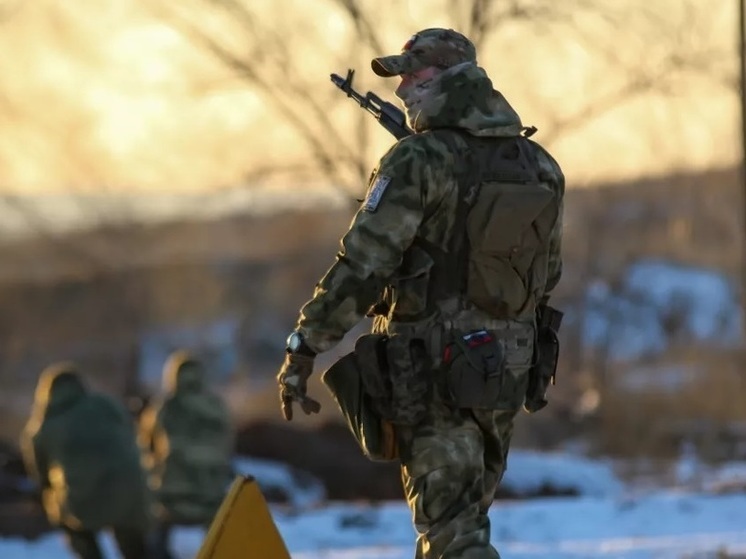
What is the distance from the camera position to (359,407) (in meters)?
6.04

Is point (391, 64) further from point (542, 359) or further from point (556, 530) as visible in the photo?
point (556, 530)

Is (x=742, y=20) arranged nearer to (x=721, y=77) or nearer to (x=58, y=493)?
(x=58, y=493)

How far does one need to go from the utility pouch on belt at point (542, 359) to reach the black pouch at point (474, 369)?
293 mm

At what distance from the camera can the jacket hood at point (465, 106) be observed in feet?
19.7

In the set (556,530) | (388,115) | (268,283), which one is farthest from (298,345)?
(268,283)

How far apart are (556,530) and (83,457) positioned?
4.45 meters

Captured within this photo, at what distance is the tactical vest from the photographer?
591cm

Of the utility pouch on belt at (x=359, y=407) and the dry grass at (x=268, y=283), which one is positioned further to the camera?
the dry grass at (x=268, y=283)

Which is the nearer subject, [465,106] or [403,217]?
[403,217]

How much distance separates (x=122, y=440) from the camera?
11.1 meters

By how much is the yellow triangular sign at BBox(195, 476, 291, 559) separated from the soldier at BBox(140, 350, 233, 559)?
21.9 ft

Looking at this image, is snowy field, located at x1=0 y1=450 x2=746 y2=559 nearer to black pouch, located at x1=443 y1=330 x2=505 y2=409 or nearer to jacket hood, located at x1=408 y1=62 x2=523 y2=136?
black pouch, located at x1=443 y1=330 x2=505 y2=409

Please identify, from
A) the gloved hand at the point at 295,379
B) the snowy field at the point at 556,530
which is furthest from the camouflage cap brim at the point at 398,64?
the snowy field at the point at 556,530

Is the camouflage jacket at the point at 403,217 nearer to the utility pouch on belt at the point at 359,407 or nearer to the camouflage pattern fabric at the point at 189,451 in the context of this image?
the utility pouch on belt at the point at 359,407
